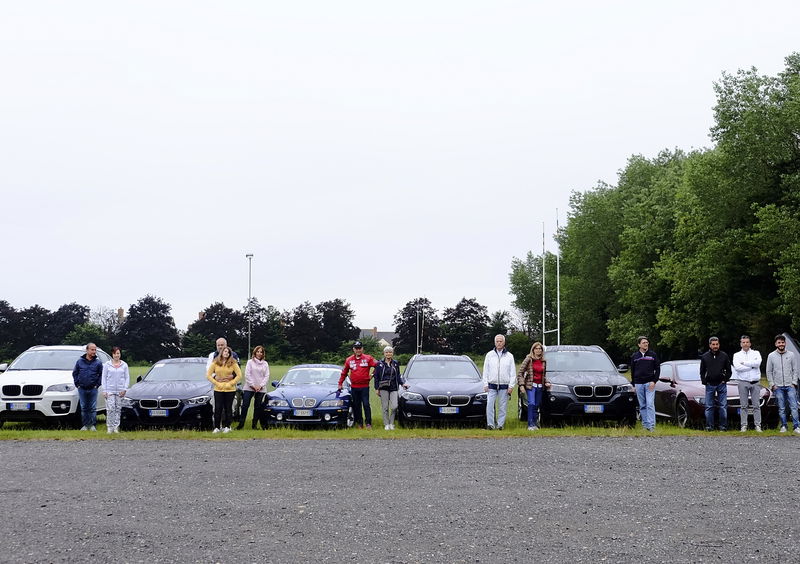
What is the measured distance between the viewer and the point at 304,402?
16.9 meters

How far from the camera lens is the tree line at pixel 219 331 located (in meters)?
107

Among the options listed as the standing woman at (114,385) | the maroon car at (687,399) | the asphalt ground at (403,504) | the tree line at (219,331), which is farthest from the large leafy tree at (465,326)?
the asphalt ground at (403,504)

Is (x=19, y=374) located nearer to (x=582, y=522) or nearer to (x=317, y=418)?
(x=317, y=418)

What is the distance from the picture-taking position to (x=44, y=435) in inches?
618

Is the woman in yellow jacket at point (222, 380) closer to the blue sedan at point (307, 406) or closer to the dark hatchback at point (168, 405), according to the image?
the dark hatchback at point (168, 405)

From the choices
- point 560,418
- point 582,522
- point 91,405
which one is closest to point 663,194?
point 560,418

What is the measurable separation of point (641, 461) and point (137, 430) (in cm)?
999

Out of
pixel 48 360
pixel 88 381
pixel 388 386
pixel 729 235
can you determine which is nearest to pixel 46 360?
pixel 48 360

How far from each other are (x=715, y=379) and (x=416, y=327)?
10392 cm

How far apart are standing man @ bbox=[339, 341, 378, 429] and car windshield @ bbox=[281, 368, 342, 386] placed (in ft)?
2.71

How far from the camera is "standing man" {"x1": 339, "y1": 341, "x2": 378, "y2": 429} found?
17062 millimetres

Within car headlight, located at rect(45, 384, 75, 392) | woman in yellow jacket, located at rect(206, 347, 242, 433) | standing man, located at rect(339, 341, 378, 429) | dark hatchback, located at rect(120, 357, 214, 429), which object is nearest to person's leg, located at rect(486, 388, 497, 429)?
standing man, located at rect(339, 341, 378, 429)

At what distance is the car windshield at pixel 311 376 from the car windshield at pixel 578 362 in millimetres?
4512

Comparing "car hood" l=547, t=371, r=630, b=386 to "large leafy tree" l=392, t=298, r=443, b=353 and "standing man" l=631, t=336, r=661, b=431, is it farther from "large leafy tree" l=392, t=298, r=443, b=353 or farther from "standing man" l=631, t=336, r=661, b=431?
"large leafy tree" l=392, t=298, r=443, b=353
